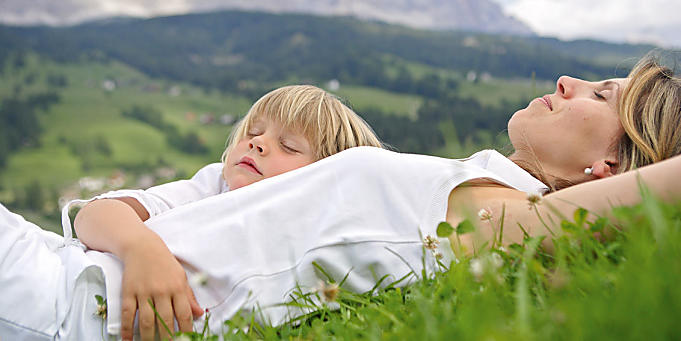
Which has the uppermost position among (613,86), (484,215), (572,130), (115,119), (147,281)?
(613,86)

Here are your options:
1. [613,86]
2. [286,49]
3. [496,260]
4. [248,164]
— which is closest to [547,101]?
[613,86]

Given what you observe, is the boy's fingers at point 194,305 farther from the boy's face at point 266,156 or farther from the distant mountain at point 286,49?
the distant mountain at point 286,49

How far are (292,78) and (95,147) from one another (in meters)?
35.0

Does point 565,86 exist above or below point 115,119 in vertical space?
above

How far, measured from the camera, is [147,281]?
5.79 ft

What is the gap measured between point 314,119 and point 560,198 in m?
1.66

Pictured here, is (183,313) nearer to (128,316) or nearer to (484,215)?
(128,316)

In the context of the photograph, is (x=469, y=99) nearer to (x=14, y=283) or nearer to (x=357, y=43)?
(x=357, y=43)

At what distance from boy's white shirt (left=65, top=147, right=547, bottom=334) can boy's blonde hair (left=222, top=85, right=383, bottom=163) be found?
940mm

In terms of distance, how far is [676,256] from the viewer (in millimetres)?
955

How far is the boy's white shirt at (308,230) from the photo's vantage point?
182 cm

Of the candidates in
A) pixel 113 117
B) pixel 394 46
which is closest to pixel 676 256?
pixel 113 117

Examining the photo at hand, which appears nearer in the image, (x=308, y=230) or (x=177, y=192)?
(x=308, y=230)

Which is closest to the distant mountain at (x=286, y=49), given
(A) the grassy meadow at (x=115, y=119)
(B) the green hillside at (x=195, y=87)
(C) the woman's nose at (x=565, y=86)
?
(B) the green hillside at (x=195, y=87)
